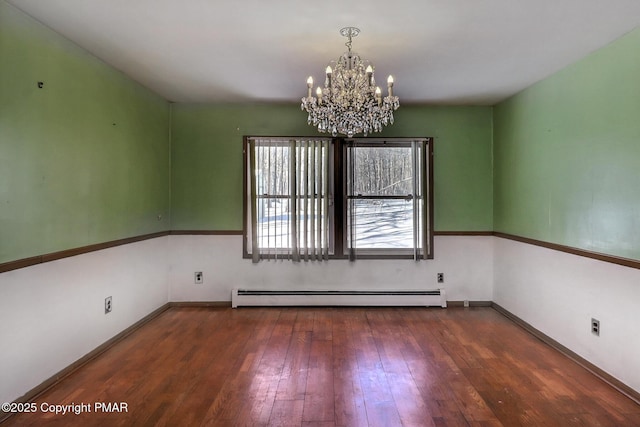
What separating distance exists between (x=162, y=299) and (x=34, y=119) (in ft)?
8.07

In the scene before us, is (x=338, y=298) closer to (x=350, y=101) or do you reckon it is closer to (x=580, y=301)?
(x=580, y=301)

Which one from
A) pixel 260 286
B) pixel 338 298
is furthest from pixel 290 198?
pixel 338 298

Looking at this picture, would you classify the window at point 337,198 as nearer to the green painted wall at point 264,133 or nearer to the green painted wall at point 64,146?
the green painted wall at point 264,133

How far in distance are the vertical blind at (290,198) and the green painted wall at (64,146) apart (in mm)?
1194

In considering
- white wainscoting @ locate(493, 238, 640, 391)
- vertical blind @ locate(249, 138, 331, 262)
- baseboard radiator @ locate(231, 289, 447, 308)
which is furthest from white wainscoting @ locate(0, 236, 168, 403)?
white wainscoting @ locate(493, 238, 640, 391)

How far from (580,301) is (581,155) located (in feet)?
3.81

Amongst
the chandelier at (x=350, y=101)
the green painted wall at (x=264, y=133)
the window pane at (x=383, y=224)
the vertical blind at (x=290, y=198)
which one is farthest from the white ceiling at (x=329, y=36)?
the window pane at (x=383, y=224)

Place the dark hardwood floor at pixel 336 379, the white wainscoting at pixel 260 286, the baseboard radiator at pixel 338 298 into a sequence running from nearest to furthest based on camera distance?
the dark hardwood floor at pixel 336 379, the white wainscoting at pixel 260 286, the baseboard radiator at pixel 338 298

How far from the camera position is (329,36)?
256cm

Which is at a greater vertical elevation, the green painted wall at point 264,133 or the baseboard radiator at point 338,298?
the green painted wall at point 264,133

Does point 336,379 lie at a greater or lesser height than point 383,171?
lesser

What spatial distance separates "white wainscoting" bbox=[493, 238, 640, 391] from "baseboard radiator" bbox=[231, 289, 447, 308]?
857 mm

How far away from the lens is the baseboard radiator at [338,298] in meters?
4.29

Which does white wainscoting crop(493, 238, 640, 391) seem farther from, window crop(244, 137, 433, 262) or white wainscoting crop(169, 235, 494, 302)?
window crop(244, 137, 433, 262)
